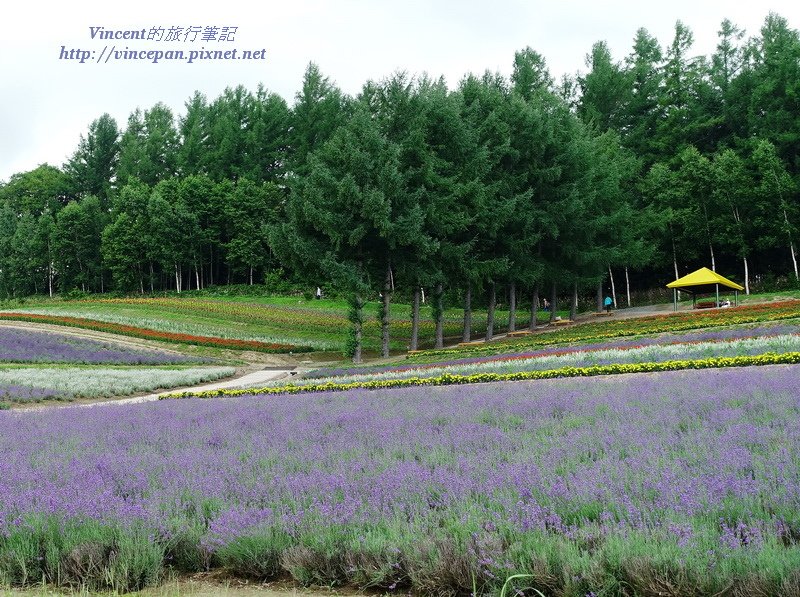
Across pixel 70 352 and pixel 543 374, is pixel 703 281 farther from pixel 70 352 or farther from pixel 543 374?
pixel 70 352

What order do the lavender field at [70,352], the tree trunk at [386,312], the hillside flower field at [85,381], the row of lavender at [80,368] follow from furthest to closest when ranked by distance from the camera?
1. the lavender field at [70,352]
2. the tree trunk at [386,312]
3. the row of lavender at [80,368]
4. the hillside flower field at [85,381]

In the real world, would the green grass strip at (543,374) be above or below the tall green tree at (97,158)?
below

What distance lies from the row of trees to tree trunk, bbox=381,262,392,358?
121mm

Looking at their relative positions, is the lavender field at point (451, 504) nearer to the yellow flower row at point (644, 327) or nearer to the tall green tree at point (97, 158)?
the yellow flower row at point (644, 327)

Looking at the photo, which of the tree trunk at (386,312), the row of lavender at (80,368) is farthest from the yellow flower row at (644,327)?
the row of lavender at (80,368)

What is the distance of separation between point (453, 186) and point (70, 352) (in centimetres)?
2177

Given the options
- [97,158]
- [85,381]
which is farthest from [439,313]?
[97,158]

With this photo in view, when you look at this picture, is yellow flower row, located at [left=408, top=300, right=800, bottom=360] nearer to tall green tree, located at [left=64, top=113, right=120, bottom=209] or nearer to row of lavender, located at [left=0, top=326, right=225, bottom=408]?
row of lavender, located at [left=0, top=326, right=225, bottom=408]

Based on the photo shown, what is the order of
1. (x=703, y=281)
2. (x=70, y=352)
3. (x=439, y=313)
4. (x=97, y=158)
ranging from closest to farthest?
1. (x=70, y=352)
2. (x=439, y=313)
3. (x=703, y=281)
4. (x=97, y=158)

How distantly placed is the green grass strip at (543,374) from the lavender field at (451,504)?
5.42 m

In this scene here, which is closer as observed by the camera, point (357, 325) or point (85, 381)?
point (85, 381)

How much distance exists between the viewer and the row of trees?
3372 cm

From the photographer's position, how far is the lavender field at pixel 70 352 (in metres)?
33.6

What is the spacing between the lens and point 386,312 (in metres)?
33.5
